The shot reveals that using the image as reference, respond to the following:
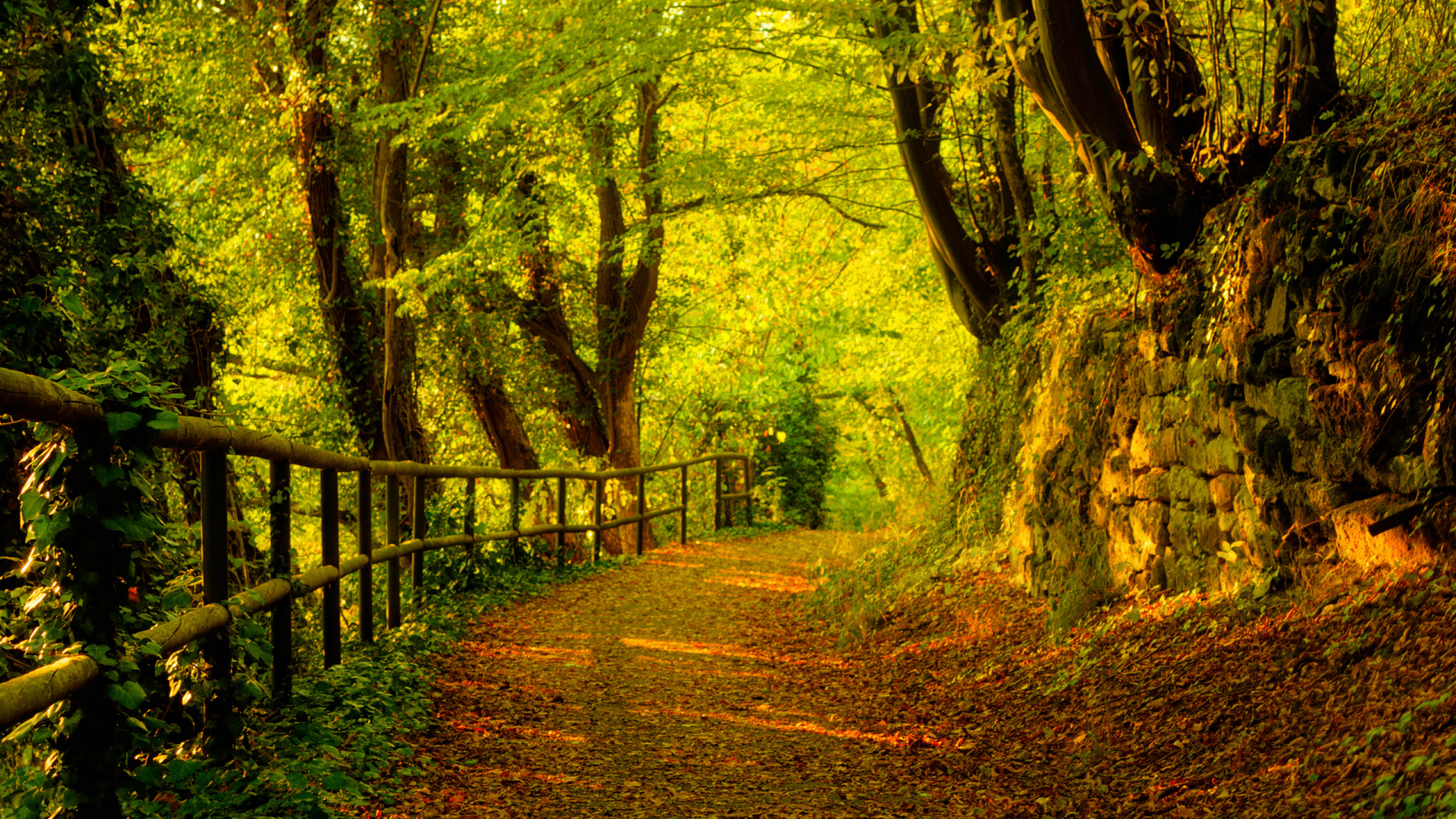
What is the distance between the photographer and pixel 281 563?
14.9 ft

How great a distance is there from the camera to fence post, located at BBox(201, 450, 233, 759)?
374cm

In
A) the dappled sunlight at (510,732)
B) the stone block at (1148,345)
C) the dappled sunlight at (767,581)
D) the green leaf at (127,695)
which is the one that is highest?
the stone block at (1148,345)

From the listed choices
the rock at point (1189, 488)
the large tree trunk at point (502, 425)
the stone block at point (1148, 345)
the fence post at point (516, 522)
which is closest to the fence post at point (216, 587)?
the rock at point (1189, 488)

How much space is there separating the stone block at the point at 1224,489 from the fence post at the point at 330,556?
4.12 meters

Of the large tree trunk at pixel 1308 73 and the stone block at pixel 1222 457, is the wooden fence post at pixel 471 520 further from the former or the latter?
the large tree trunk at pixel 1308 73

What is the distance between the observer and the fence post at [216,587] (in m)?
3.74

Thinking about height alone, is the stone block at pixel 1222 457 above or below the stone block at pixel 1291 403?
below

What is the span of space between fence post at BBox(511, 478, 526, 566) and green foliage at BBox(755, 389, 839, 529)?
34.6 ft

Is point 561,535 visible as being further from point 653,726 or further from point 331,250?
point 653,726

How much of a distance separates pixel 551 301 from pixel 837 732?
1118cm

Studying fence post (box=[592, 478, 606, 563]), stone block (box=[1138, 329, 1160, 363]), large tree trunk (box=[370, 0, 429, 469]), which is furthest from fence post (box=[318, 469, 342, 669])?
fence post (box=[592, 478, 606, 563])

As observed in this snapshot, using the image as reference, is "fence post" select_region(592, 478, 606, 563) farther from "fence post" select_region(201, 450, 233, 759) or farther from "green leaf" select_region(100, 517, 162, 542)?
"green leaf" select_region(100, 517, 162, 542)

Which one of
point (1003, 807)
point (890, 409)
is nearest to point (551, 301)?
point (890, 409)

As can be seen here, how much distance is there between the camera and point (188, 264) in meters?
8.48
